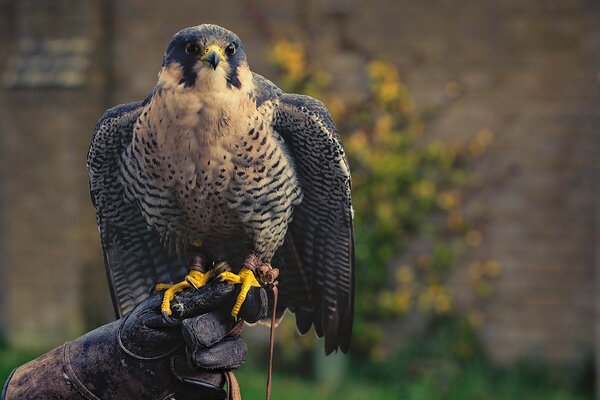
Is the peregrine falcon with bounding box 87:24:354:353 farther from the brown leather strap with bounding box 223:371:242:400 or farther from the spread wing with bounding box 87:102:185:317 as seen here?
the brown leather strap with bounding box 223:371:242:400

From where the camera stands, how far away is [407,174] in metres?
6.03

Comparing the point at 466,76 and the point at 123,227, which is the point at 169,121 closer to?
the point at 123,227

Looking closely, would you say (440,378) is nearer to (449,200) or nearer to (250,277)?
(449,200)

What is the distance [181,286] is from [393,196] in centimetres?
390

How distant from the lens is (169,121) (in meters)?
2.32

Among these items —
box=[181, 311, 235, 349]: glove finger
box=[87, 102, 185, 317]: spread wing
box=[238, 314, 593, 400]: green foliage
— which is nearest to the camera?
box=[181, 311, 235, 349]: glove finger

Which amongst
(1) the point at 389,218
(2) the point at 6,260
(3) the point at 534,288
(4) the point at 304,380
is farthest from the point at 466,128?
(2) the point at 6,260

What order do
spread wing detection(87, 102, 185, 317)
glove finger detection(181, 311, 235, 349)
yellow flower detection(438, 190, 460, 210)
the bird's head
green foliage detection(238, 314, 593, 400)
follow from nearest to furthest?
glove finger detection(181, 311, 235, 349) → the bird's head → spread wing detection(87, 102, 185, 317) → green foliage detection(238, 314, 593, 400) → yellow flower detection(438, 190, 460, 210)

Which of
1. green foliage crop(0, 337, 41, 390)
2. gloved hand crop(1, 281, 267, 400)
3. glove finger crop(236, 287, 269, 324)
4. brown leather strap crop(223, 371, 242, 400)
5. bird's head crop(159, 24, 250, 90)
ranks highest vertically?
bird's head crop(159, 24, 250, 90)

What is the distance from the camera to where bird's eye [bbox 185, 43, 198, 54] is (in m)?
2.27

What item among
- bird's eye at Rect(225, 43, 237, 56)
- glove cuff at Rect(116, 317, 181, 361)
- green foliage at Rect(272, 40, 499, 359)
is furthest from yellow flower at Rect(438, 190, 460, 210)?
glove cuff at Rect(116, 317, 181, 361)

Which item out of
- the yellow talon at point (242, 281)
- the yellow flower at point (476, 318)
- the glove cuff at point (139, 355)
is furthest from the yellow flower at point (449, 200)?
the glove cuff at point (139, 355)

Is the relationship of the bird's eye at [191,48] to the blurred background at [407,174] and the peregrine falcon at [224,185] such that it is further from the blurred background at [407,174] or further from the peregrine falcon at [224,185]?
the blurred background at [407,174]

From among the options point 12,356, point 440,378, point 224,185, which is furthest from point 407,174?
point 224,185
